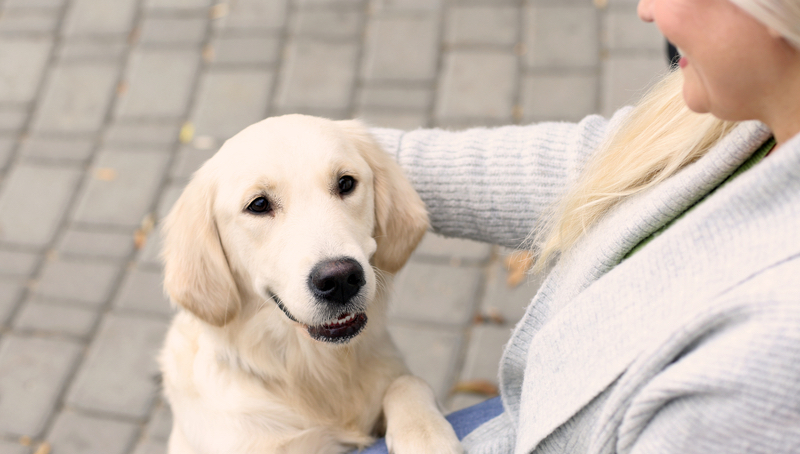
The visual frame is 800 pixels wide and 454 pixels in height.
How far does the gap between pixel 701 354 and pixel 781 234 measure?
249mm

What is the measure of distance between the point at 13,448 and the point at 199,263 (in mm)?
1789

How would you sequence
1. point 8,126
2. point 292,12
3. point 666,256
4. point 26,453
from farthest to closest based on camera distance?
1. point 292,12
2. point 8,126
3. point 26,453
4. point 666,256

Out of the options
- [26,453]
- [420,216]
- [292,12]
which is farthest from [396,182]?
[292,12]

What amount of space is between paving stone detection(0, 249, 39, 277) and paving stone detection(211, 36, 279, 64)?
1.68 meters

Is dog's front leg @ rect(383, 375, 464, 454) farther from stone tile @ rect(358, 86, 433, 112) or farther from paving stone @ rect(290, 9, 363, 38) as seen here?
paving stone @ rect(290, 9, 363, 38)

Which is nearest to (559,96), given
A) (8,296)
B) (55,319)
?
(55,319)

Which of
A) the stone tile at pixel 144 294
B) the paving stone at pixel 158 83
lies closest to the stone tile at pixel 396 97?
the paving stone at pixel 158 83

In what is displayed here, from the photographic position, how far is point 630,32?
3.86 metres

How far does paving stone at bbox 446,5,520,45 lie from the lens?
4.00 m

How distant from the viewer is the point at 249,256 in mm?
1909

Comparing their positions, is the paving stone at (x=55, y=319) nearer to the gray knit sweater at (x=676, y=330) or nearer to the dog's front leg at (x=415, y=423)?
the dog's front leg at (x=415, y=423)

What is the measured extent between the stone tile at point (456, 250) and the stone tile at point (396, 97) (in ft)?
2.99

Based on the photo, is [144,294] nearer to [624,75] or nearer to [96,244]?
[96,244]

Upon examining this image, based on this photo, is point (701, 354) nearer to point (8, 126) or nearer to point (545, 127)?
point (545, 127)
